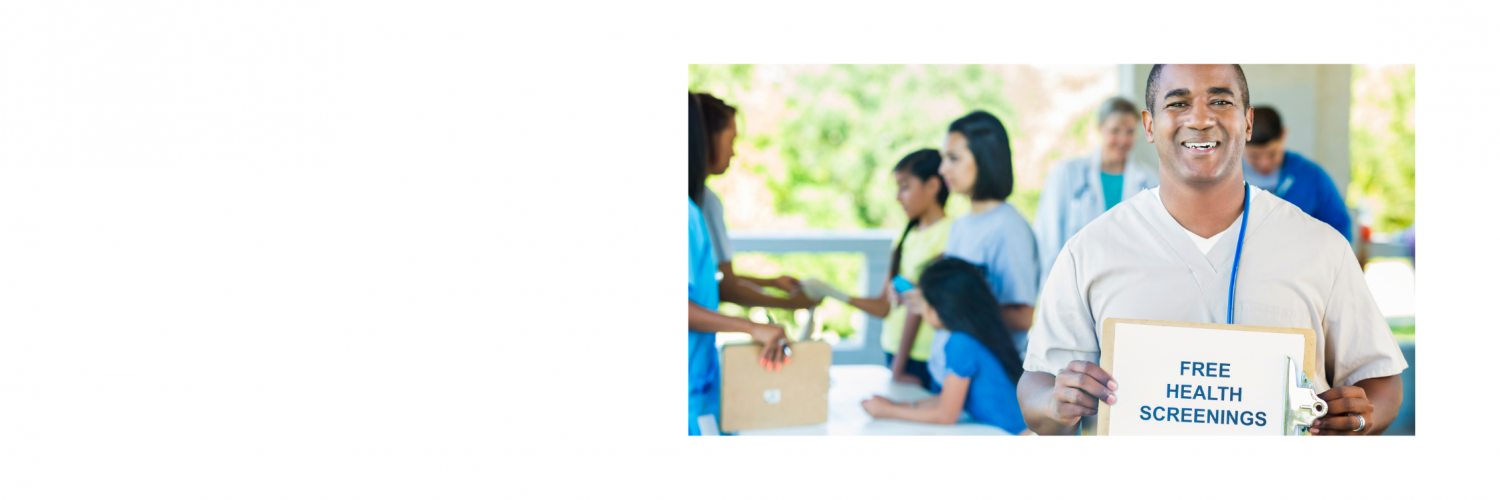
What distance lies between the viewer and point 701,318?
2.27 metres

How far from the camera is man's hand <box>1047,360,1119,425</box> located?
6.15 ft

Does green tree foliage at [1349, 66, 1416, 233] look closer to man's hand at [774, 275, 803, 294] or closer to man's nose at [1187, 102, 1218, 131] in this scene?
man's hand at [774, 275, 803, 294]

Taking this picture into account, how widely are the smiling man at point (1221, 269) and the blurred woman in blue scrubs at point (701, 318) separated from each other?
748 mm

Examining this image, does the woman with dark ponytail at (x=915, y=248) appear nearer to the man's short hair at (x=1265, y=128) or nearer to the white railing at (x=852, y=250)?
the man's short hair at (x=1265, y=128)

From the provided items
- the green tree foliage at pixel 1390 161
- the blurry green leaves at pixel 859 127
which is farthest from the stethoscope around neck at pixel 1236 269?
the green tree foliage at pixel 1390 161

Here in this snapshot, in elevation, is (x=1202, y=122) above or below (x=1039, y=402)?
above

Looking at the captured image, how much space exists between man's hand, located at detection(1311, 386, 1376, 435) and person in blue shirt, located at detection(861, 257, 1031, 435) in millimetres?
719

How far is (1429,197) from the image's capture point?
2.20m

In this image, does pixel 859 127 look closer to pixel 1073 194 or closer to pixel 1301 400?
pixel 1073 194

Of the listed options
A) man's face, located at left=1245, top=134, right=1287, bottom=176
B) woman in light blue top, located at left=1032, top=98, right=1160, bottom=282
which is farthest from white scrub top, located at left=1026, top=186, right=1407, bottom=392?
woman in light blue top, located at left=1032, top=98, right=1160, bottom=282

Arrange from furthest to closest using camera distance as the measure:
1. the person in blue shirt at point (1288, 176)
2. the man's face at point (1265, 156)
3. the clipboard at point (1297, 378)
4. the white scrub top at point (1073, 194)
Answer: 1. the white scrub top at point (1073, 194)
2. the man's face at point (1265, 156)
3. the person in blue shirt at point (1288, 176)
4. the clipboard at point (1297, 378)

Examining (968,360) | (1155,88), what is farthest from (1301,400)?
(968,360)

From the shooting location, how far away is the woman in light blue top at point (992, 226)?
2.70m

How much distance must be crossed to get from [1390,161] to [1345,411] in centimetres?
847
